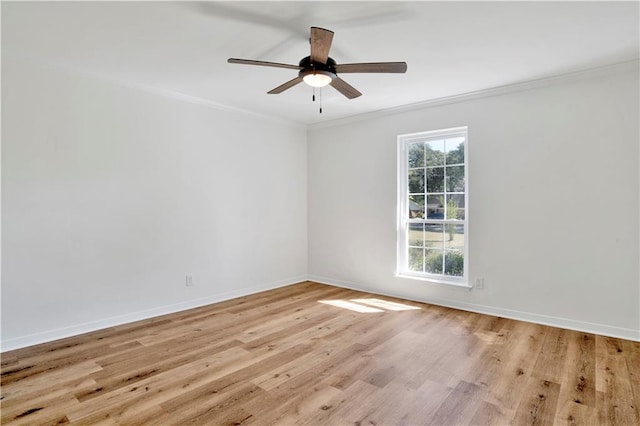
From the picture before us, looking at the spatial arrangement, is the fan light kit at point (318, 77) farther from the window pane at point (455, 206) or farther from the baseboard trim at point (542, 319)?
the baseboard trim at point (542, 319)

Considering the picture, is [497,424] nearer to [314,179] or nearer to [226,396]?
[226,396]

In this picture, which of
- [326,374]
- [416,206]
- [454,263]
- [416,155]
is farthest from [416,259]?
Answer: [326,374]

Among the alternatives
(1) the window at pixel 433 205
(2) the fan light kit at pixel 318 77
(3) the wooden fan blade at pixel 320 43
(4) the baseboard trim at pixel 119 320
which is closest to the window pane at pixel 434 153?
(1) the window at pixel 433 205

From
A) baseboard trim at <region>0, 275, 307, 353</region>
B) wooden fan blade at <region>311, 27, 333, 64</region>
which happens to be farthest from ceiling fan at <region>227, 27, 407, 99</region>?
baseboard trim at <region>0, 275, 307, 353</region>

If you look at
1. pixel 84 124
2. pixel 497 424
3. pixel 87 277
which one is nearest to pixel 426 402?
pixel 497 424

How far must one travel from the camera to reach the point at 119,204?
11.7 ft

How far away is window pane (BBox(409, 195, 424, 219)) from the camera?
4492 millimetres

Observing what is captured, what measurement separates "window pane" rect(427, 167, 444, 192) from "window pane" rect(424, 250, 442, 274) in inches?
31.8

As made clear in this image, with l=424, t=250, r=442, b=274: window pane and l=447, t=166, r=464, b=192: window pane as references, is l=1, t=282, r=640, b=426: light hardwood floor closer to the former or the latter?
l=424, t=250, r=442, b=274: window pane

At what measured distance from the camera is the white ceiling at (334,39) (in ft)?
7.48

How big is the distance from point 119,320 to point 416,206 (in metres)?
3.74

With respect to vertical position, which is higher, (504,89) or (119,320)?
(504,89)

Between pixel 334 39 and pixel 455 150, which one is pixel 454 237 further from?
pixel 334 39

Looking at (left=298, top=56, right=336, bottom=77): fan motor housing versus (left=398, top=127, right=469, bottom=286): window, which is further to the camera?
(left=398, top=127, right=469, bottom=286): window
